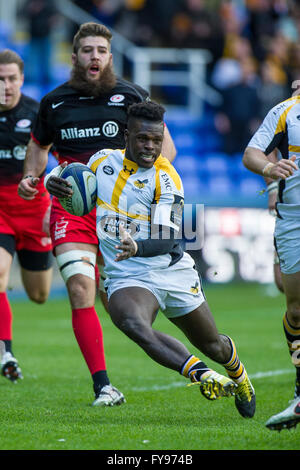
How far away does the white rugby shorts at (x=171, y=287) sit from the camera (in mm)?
5469

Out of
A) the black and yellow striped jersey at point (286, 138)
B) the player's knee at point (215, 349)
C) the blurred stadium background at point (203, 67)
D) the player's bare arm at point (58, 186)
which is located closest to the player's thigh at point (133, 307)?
the player's knee at point (215, 349)

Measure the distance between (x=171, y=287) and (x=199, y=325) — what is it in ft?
0.98

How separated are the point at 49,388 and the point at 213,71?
13.3 meters

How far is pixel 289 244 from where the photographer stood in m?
5.86

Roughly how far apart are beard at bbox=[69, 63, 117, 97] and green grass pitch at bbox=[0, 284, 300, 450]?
2.29 metres

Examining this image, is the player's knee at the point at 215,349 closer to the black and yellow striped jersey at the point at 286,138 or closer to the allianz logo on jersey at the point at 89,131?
the black and yellow striped jersey at the point at 286,138

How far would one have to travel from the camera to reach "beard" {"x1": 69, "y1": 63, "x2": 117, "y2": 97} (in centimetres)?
666

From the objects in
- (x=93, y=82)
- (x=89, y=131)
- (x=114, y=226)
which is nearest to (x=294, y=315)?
(x=114, y=226)

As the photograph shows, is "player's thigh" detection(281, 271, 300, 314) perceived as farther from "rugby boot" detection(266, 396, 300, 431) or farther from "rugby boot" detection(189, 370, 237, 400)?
"rugby boot" detection(266, 396, 300, 431)

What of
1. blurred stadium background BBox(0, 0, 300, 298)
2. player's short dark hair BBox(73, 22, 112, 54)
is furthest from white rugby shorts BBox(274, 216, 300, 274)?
blurred stadium background BBox(0, 0, 300, 298)

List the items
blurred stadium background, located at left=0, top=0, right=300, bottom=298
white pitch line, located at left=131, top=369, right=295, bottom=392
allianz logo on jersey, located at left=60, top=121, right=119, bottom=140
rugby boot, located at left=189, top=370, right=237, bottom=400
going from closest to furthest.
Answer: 1. rugby boot, located at left=189, top=370, right=237, bottom=400
2. allianz logo on jersey, located at left=60, top=121, right=119, bottom=140
3. white pitch line, located at left=131, top=369, right=295, bottom=392
4. blurred stadium background, located at left=0, top=0, right=300, bottom=298

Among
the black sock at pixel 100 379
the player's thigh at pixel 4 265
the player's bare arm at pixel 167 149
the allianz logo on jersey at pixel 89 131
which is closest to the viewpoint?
the black sock at pixel 100 379

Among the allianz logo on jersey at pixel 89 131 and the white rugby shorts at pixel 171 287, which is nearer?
the white rugby shorts at pixel 171 287

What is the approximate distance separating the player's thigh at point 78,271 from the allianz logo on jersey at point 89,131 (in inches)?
32.6
